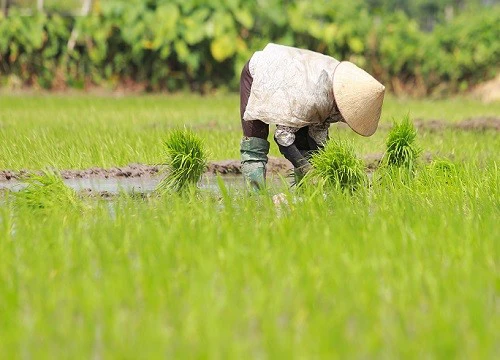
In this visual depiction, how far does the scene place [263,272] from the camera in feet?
9.87

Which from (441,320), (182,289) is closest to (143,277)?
(182,289)

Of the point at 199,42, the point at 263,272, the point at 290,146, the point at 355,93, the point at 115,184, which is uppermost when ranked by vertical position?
the point at 355,93

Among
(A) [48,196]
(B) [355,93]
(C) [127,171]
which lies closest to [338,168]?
(B) [355,93]

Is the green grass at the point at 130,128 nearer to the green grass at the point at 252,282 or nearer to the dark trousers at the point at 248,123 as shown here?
the dark trousers at the point at 248,123

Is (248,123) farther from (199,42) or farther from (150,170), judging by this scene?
(199,42)

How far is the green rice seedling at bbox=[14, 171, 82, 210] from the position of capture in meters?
4.38

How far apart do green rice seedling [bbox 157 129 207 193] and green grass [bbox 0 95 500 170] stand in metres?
0.33

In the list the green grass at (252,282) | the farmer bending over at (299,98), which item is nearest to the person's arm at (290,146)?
the farmer bending over at (299,98)

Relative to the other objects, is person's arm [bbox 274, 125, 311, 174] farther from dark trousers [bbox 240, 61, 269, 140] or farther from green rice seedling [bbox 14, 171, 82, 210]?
green rice seedling [bbox 14, 171, 82, 210]

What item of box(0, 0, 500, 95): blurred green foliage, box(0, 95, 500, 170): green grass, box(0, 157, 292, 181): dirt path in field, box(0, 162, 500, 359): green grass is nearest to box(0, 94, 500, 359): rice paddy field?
box(0, 162, 500, 359): green grass

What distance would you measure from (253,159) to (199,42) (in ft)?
24.0

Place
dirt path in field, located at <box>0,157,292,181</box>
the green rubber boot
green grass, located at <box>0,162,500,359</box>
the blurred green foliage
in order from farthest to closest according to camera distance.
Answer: the blurred green foliage < dirt path in field, located at <box>0,157,292,181</box> < the green rubber boot < green grass, located at <box>0,162,500,359</box>

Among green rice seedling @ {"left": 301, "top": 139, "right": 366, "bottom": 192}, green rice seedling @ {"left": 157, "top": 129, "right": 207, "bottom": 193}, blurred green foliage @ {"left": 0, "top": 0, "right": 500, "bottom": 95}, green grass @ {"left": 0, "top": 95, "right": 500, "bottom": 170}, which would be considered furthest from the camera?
blurred green foliage @ {"left": 0, "top": 0, "right": 500, "bottom": 95}

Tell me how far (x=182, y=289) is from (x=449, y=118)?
248 inches
